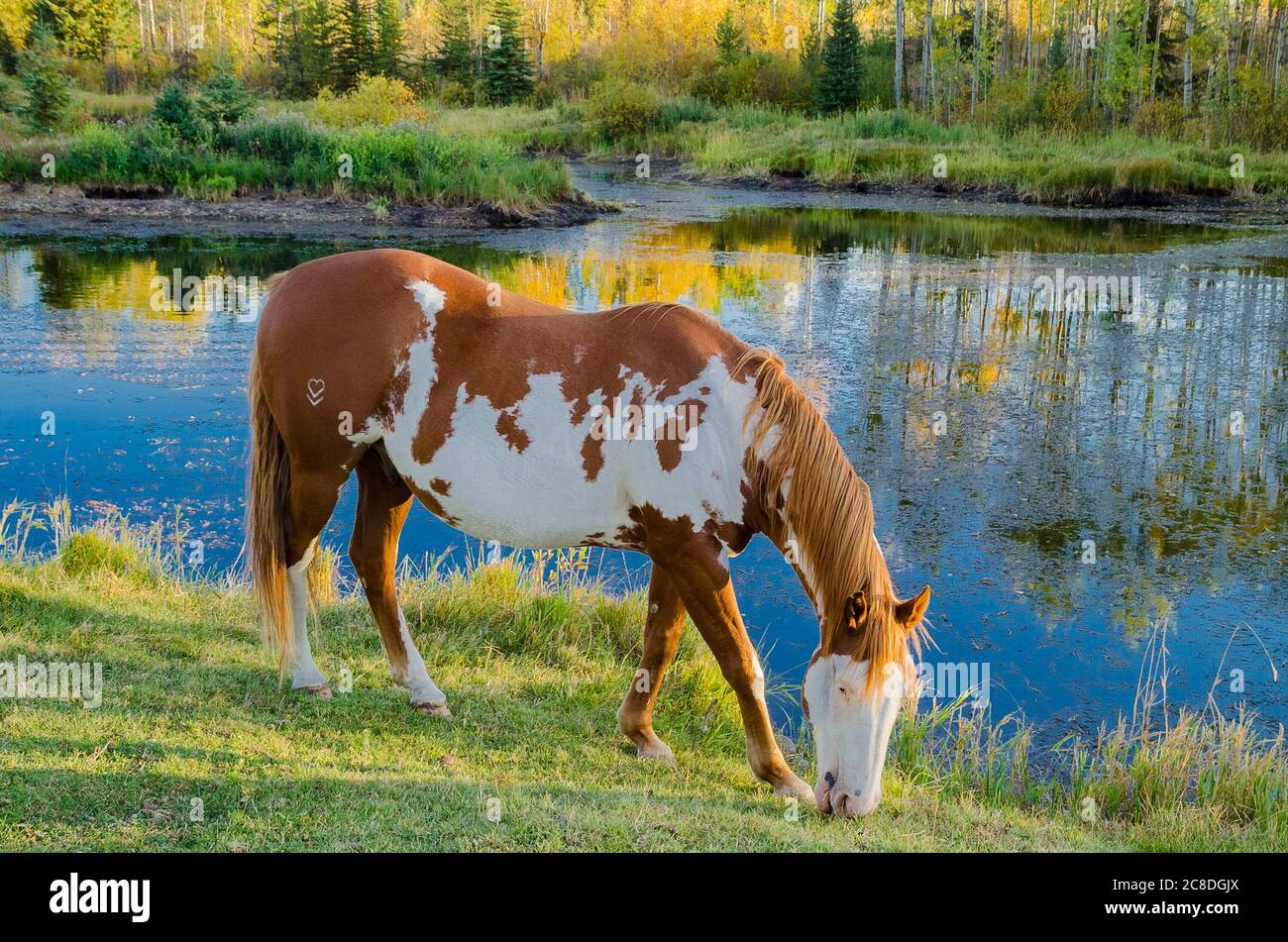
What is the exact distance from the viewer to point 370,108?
2911cm

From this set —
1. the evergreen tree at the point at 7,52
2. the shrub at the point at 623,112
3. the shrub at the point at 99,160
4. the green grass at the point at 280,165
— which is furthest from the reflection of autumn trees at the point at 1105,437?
the evergreen tree at the point at 7,52

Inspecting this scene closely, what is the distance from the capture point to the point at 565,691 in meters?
5.20

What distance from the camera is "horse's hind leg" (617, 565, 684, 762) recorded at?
4473 millimetres

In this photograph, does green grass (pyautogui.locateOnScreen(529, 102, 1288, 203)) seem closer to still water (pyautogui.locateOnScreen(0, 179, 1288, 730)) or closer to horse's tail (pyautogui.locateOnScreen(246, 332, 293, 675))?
still water (pyautogui.locateOnScreen(0, 179, 1288, 730))

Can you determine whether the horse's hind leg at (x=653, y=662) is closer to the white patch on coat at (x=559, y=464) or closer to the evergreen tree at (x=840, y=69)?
the white patch on coat at (x=559, y=464)

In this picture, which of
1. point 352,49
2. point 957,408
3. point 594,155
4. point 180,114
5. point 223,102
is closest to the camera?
point 957,408

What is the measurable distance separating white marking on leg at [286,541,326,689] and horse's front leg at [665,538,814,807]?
166 centimetres

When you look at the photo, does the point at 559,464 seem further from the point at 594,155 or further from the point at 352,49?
the point at 352,49

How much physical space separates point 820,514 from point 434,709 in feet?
6.32

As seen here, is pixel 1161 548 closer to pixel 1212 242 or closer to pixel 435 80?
pixel 1212 242

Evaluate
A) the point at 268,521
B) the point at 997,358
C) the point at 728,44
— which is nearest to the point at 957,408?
the point at 997,358

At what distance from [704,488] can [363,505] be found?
5.25ft

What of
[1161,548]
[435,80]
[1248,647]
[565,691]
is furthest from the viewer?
[435,80]
